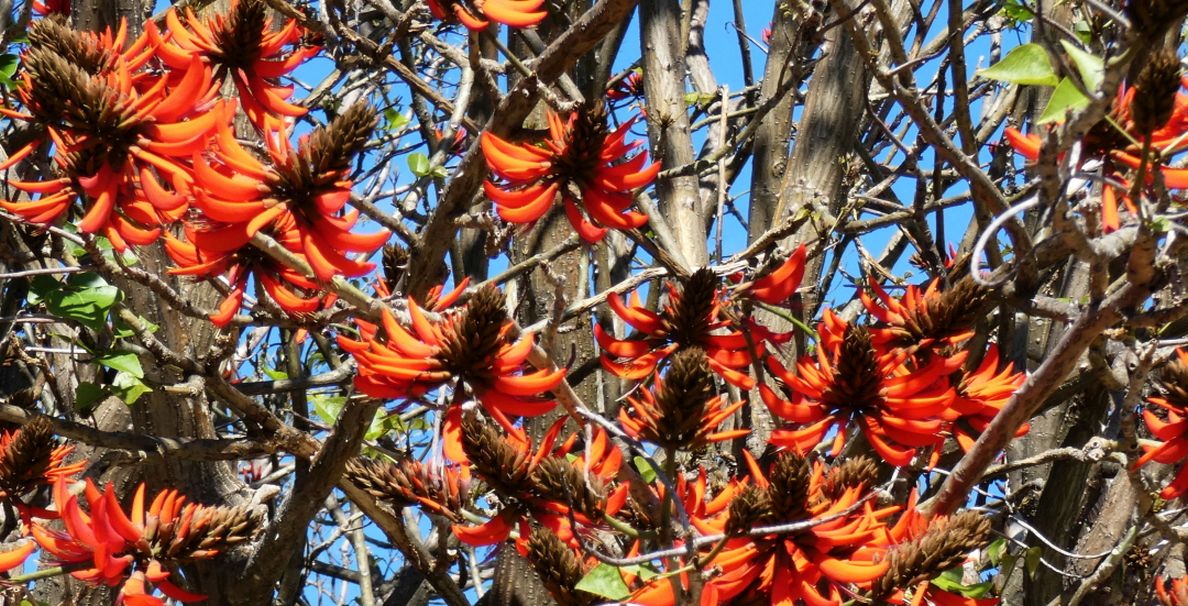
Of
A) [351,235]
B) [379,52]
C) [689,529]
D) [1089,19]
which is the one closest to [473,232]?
[379,52]

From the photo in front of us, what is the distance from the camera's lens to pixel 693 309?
176 cm

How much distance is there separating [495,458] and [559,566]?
150 millimetres

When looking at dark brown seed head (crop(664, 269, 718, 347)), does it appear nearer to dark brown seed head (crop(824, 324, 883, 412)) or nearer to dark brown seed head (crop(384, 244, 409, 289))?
dark brown seed head (crop(824, 324, 883, 412))

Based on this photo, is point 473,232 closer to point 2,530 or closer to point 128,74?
point 2,530

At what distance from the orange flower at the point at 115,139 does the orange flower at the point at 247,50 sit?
249mm

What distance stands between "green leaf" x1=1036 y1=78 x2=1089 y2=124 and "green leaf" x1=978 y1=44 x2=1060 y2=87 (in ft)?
0.06

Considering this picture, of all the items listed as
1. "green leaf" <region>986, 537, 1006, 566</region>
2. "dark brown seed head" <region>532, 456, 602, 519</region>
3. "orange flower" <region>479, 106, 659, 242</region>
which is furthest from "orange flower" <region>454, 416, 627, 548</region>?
"green leaf" <region>986, 537, 1006, 566</region>

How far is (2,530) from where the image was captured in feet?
7.06

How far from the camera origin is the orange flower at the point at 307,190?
1330mm

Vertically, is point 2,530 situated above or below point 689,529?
above

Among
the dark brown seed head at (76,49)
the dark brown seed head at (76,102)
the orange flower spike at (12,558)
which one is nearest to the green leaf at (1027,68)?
the dark brown seed head at (76,102)

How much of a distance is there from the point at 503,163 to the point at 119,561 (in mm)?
742

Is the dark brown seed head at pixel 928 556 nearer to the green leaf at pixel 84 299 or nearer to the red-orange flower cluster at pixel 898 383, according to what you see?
the red-orange flower cluster at pixel 898 383

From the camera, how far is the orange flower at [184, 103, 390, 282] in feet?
4.36
